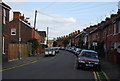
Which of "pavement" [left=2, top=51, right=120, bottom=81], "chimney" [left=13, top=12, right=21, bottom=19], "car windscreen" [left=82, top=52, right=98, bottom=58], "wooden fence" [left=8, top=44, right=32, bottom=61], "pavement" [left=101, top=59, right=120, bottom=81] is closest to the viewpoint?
"pavement" [left=101, top=59, right=120, bottom=81]

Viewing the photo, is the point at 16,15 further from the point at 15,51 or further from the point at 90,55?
the point at 90,55

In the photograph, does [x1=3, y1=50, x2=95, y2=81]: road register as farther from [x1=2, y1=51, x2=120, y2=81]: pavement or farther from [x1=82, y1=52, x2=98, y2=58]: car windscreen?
[x1=82, y1=52, x2=98, y2=58]: car windscreen

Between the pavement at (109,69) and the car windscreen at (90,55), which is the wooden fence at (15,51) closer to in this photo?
the pavement at (109,69)

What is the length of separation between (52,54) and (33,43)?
169 inches

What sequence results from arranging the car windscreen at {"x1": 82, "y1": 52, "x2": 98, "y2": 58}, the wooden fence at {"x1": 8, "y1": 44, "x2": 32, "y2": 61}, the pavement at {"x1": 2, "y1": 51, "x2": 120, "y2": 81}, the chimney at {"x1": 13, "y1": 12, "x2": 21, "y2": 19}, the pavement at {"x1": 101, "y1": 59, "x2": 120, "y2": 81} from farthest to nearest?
the chimney at {"x1": 13, "y1": 12, "x2": 21, "y2": 19} < the wooden fence at {"x1": 8, "y1": 44, "x2": 32, "y2": 61} < the car windscreen at {"x1": 82, "y1": 52, "x2": 98, "y2": 58} < the pavement at {"x1": 2, "y1": 51, "x2": 120, "y2": 81} < the pavement at {"x1": 101, "y1": 59, "x2": 120, "y2": 81}

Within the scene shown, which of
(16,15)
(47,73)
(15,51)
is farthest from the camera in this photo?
(16,15)

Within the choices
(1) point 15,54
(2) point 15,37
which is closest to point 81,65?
(1) point 15,54

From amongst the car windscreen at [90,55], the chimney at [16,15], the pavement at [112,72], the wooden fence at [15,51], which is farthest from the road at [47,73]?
the chimney at [16,15]

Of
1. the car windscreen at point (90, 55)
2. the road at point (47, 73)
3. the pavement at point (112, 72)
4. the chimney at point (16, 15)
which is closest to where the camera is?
the road at point (47, 73)

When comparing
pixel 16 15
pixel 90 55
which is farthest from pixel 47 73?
pixel 16 15

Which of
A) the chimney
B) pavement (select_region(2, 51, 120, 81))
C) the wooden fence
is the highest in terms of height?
the chimney

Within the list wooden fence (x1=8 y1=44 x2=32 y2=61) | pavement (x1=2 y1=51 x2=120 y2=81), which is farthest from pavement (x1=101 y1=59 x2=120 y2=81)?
wooden fence (x1=8 y1=44 x2=32 y2=61)

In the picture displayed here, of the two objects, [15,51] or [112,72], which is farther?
[15,51]

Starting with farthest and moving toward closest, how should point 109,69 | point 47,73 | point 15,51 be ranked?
point 15,51, point 109,69, point 47,73
